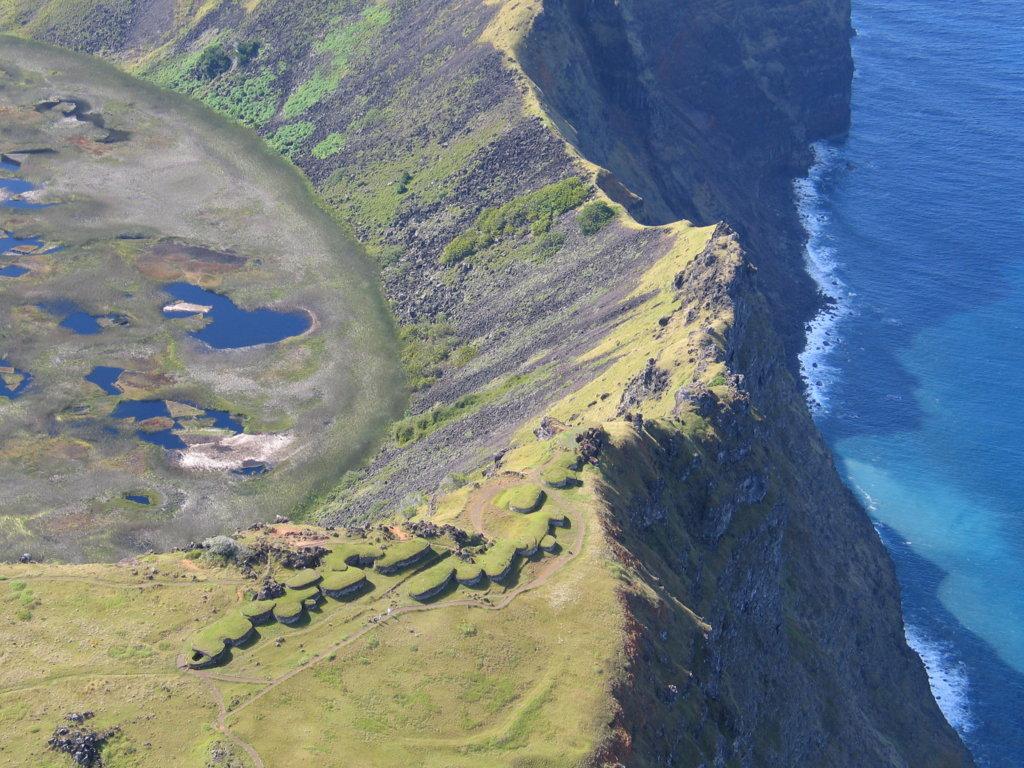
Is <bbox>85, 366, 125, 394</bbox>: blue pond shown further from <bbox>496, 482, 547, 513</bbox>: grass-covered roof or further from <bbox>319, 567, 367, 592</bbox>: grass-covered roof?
<bbox>319, 567, 367, 592</bbox>: grass-covered roof

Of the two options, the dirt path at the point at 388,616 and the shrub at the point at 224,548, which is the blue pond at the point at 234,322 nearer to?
the dirt path at the point at 388,616

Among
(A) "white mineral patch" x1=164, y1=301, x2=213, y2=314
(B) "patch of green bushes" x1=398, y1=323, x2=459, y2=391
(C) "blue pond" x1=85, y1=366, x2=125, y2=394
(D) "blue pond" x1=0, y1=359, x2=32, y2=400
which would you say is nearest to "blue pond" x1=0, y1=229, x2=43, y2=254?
(A) "white mineral patch" x1=164, y1=301, x2=213, y2=314

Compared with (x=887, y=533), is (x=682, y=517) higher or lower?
higher

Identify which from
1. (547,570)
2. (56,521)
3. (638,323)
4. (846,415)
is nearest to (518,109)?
(638,323)

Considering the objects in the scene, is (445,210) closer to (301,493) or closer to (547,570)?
(301,493)

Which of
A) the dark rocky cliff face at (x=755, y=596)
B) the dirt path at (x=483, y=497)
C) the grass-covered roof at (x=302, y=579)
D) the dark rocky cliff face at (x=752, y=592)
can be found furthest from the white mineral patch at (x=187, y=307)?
the grass-covered roof at (x=302, y=579)

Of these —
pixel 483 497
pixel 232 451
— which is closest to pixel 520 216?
pixel 232 451
